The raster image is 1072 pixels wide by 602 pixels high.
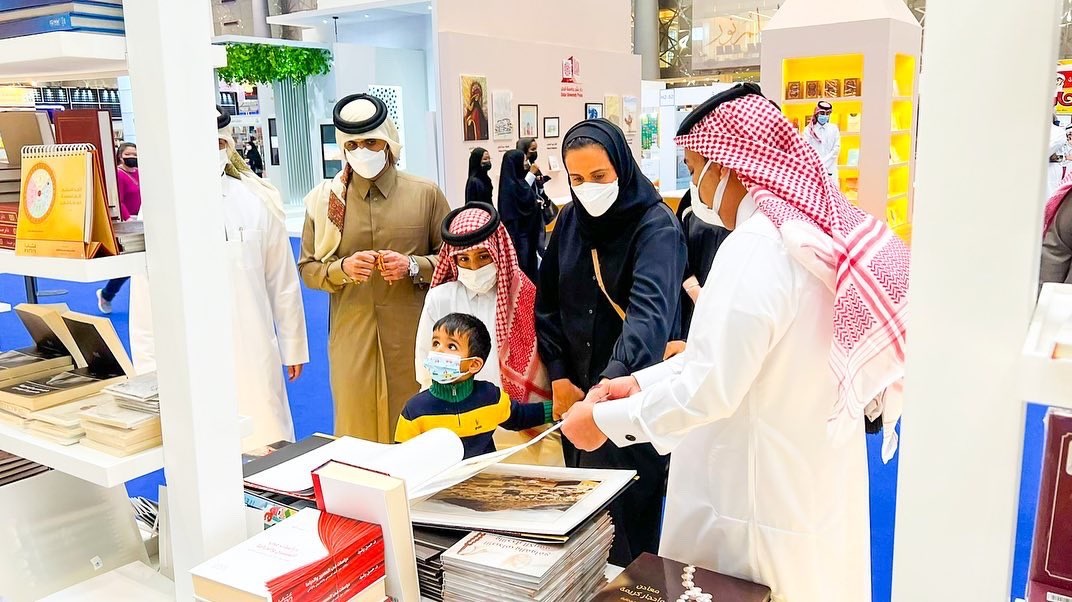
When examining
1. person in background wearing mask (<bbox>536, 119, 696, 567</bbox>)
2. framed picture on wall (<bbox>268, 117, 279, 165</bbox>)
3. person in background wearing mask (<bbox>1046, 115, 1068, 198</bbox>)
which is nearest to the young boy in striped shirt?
person in background wearing mask (<bbox>536, 119, 696, 567</bbox>)

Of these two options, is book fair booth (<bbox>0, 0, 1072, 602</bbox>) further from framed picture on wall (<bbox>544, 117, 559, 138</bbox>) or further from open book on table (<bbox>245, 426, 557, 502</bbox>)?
framed picture on wall (<bbox>544, 117, 559, 138</bbox>)

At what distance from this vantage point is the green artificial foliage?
12117 millimetres

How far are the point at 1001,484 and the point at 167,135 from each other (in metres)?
1.35

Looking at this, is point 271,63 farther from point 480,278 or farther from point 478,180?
point 480,278

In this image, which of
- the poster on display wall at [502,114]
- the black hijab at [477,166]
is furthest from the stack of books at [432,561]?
the poster on display wall at [502,114]

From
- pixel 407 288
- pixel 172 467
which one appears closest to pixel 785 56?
pixel 407 288

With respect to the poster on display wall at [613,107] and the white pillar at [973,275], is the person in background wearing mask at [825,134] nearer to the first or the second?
the poster on display wall at [613,107]

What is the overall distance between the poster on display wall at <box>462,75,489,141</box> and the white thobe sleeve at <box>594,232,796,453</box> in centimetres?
497

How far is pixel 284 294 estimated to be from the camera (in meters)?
3.75

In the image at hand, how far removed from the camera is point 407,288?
11.2ft

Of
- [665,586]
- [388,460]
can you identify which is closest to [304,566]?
[388,460]

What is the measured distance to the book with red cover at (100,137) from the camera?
156cm

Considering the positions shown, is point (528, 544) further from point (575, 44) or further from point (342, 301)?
point (575, 44)

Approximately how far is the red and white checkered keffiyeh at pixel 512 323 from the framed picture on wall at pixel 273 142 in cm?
1203
